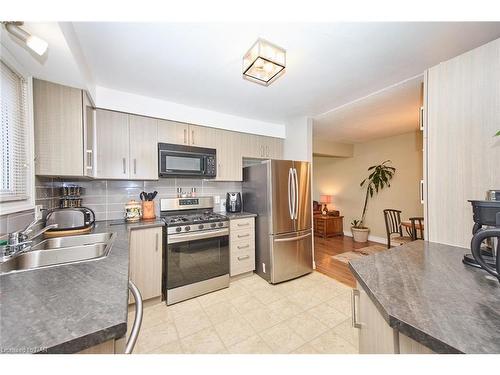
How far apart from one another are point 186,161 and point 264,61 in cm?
154

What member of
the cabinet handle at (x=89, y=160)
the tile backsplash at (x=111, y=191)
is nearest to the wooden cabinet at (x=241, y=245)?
the tile backsplash at (x=111, y=191)

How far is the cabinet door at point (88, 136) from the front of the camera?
1.69m

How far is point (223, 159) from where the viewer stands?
277 centimetres

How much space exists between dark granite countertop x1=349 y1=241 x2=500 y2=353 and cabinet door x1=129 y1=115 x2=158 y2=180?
228 cm

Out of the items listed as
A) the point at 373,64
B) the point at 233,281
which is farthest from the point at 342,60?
the point at 233,281

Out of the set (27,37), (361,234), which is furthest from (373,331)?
(361,234)

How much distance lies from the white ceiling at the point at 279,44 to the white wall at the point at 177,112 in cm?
11

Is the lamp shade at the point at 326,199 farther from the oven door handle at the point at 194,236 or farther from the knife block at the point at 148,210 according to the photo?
the knife block at the point at 148,210

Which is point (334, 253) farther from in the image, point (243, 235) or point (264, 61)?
point (264, 61)

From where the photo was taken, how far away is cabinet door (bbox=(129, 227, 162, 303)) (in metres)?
1.92

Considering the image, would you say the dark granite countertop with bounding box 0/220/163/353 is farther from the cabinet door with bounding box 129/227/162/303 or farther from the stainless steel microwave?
the stainless steel microwave

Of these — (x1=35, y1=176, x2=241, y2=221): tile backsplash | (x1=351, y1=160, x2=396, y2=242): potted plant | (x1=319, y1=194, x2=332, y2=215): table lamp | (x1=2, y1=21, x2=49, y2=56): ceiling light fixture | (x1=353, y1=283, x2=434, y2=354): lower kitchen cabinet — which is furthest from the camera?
(x1=319, y1=194, x2=332, y2=215): table lamp

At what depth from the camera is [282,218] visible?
254 cm

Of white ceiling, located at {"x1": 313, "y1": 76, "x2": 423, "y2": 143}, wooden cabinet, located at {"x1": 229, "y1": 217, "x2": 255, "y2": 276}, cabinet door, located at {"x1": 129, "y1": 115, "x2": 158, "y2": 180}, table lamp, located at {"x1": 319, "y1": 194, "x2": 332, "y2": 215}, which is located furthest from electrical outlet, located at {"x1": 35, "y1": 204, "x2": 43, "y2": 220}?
table lamp, located at {"x1": 319, "y1": 194, "x2": 332, "y2": 215}
